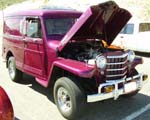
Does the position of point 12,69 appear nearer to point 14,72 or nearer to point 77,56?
point 14,72

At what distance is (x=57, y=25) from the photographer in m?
7.14

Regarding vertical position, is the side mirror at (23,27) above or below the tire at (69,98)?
above

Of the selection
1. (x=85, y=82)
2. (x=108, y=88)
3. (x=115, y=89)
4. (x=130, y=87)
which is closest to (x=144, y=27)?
(x=130, y=87)

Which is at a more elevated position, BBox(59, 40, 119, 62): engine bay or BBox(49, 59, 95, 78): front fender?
BBox(59, 40, 119, 62): engine bay

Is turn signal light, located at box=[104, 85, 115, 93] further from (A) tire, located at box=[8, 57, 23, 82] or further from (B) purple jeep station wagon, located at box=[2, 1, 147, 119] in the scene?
(A) tire, located at box=[8, 57, 23, 82]

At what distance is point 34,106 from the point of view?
6.79 m

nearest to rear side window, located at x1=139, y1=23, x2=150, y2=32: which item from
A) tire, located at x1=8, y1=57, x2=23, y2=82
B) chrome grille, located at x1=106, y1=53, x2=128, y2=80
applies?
tire, located at x1=8, y1=57, x2=23, y2=82

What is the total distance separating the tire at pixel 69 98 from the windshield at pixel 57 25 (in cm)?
139

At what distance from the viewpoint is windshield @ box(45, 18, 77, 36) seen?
698cm

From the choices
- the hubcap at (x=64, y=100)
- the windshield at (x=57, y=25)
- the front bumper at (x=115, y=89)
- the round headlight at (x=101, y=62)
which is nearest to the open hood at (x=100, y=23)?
the windshield at (x=57, y=25)

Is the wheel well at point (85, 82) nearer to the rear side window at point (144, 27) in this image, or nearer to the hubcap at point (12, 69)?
the hubcap at point (12, 69)

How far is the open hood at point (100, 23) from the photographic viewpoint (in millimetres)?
5945

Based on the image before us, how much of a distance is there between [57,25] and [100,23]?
100 cm

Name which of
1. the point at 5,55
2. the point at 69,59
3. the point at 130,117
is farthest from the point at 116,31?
the point at 5,55
